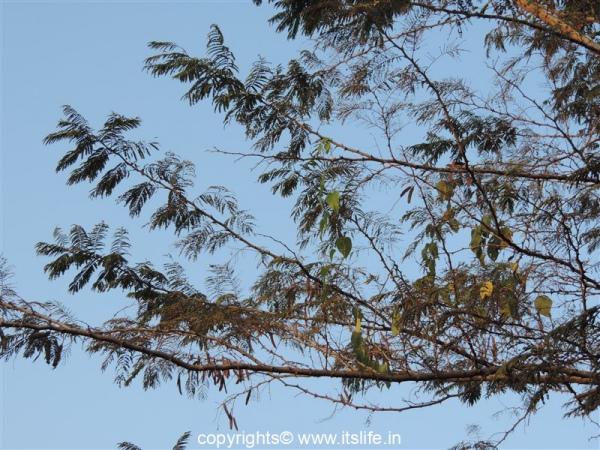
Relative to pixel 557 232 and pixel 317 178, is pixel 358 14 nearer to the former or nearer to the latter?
pixel 317 178

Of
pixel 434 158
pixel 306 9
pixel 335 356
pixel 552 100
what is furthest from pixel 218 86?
pixel 552 100

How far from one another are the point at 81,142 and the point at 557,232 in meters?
2.66

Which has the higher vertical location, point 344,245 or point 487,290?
point 344,245

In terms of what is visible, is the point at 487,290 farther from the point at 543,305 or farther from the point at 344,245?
the point at 344,245

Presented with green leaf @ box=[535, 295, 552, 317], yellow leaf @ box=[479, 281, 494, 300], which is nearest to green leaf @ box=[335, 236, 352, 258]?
yellow leaf @ box=[479, 281, 494, 300]

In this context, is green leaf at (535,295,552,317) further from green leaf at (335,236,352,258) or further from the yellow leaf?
green leaf at (335,236,352,258)

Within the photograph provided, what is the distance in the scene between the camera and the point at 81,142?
517cm

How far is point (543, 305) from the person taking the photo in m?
3.90

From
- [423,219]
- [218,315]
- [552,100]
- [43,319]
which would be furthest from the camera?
[552,100]

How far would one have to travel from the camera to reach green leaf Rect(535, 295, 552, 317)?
12.7 ft

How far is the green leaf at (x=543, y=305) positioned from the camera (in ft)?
12.7

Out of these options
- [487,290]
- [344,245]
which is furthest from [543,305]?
[344,245]

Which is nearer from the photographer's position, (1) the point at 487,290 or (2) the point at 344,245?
(2) the point at 344,245

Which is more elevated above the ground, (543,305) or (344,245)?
(344,245)
